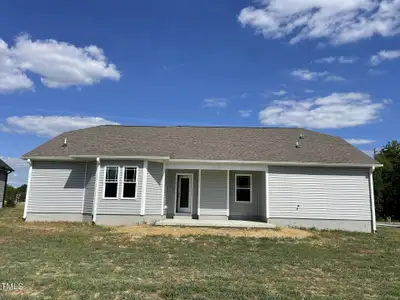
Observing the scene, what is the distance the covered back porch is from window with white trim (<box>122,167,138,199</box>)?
1931 millimetres

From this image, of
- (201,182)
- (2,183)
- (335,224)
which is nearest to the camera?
(335,224)

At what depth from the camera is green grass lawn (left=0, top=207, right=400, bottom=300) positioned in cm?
603

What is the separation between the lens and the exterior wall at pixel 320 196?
15656 mm

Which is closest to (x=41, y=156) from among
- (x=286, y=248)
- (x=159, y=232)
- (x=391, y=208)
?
(x=159, y=232)

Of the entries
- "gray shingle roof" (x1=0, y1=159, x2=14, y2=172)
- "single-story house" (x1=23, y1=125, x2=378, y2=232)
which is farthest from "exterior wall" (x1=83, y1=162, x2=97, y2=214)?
"gray shingle roof" (x1=0, y1=159, x2=14, y2=172)

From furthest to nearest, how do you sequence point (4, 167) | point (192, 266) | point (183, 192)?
point (4, 167) < point (183, 192) < point (192, 266)

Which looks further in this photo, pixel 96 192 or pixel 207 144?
pixel 207 144

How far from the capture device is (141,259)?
8648mm

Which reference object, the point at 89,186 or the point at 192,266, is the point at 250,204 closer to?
the point at 89,186

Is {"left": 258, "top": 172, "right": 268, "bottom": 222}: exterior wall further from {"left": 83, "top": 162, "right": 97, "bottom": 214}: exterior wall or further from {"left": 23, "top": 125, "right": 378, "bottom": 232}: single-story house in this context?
{"left": 83, "top": 162, "right": 97, "bottom": 214}: exterior wall

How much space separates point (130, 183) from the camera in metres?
15.2

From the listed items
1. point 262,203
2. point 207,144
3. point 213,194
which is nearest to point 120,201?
point 213,194

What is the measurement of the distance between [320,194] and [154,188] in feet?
24.9

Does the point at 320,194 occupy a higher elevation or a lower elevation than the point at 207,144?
lower
